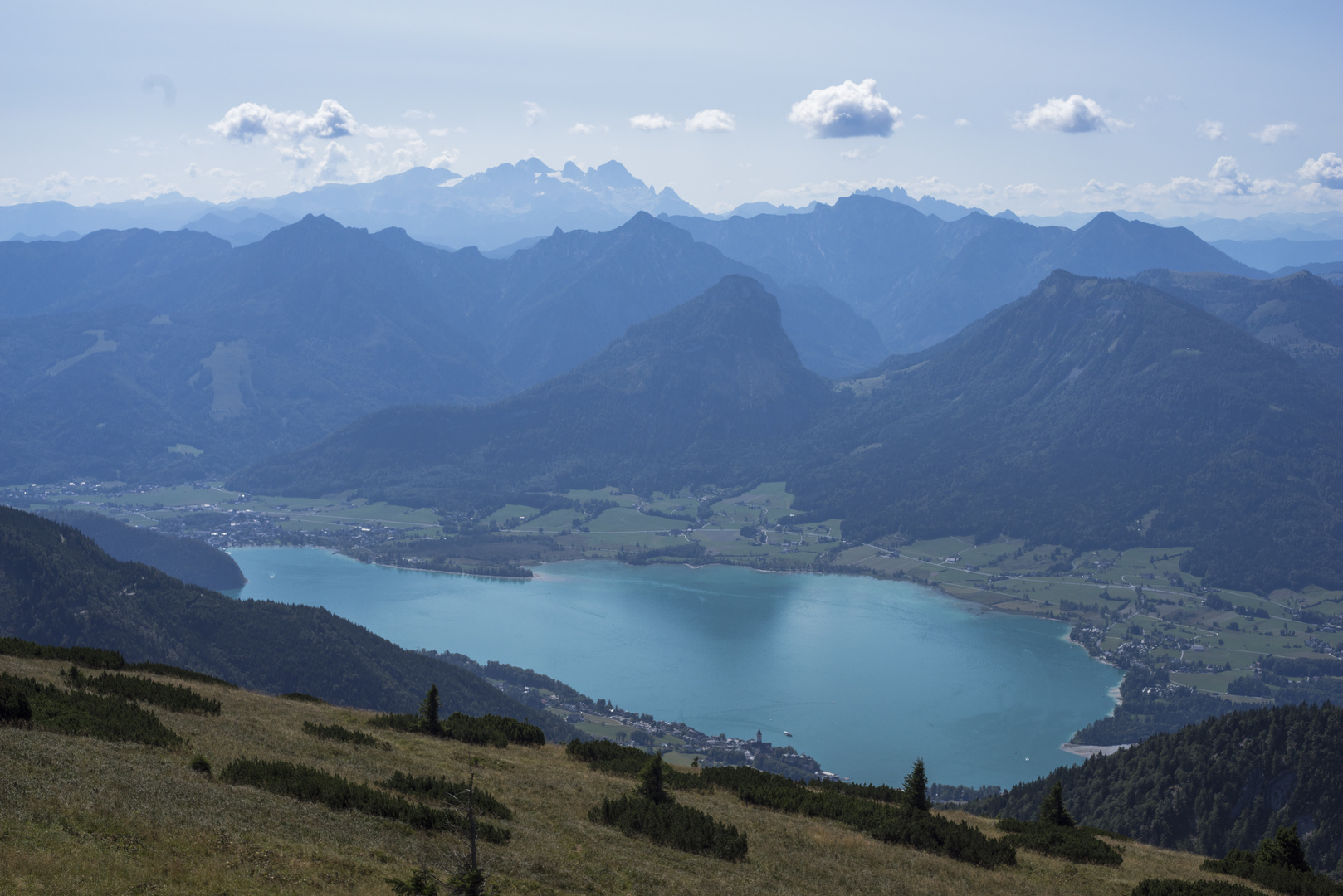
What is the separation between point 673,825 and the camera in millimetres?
26844

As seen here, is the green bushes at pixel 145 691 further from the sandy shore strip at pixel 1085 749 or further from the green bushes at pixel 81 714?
the sandy shore strip at pixel 1085 749

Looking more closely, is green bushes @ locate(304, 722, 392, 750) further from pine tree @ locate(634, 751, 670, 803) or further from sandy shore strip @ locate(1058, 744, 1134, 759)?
sandy shore strip @ locate(1058, 744, 1134, 759)

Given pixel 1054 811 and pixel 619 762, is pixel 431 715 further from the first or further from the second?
pixel 1054 811

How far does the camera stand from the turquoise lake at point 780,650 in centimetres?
11331

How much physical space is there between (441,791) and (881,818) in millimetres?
14165

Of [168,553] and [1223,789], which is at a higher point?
[168,553]

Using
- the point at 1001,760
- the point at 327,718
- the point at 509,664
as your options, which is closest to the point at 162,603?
the point at 509,664

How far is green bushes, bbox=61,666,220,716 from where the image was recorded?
32.2 metres

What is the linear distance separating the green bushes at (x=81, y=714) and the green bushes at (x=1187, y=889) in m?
28.0

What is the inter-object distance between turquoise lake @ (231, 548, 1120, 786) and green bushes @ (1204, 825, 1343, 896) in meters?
66.3

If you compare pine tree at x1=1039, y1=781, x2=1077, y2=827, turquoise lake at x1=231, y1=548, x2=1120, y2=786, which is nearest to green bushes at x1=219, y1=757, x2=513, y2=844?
pine tree at x1=1039, y1=781, x2=1077, y2=827

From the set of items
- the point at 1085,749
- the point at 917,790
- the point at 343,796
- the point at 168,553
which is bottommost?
the point at 1085,749

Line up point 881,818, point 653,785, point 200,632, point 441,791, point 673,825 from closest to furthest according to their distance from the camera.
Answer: point 441,791 < point 673,825 < point 653,785 < point 881,818 < point 200,632

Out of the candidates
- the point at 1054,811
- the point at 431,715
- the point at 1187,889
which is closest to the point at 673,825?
the point at 431,715
